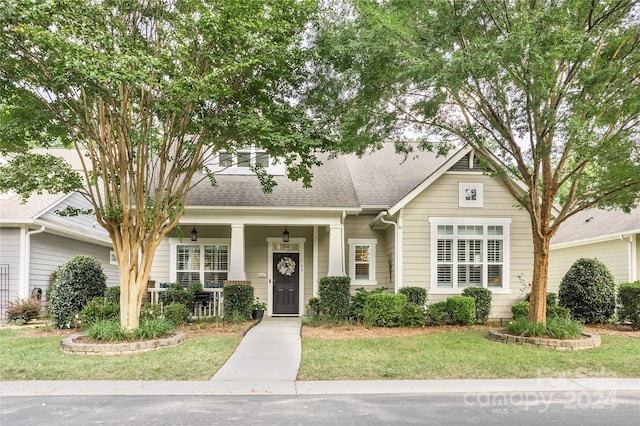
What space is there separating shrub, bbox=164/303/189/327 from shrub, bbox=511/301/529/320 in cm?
839

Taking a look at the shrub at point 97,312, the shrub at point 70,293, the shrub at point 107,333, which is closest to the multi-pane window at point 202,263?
the shrub at point 70,293

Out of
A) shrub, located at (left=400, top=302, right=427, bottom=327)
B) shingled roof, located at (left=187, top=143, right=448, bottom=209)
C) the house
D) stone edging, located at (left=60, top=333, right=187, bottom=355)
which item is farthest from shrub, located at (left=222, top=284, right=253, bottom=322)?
shrub, located at (left=400, top=302, right=427, bottom=327)

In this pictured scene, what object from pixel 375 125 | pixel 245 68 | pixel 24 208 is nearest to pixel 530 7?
pixel 375 125

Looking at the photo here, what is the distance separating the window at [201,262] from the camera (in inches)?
548

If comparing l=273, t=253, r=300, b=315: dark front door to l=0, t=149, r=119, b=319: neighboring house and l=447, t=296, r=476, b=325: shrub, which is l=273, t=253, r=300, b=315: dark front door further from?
l=0, t=149, r=119, b=319: neighboring house

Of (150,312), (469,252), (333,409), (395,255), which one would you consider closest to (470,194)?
(469,252)

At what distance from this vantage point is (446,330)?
1108 centimetres

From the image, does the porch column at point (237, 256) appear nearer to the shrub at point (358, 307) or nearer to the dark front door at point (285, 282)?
the dark front door at point (285, 282)

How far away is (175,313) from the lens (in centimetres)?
1088

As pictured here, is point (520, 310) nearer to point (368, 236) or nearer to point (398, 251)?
point (398, 251)

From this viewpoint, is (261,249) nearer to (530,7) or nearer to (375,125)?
(375,125)

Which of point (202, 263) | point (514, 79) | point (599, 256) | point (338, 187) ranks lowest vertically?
point (202, 263)

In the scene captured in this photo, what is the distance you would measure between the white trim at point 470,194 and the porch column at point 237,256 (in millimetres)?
6147

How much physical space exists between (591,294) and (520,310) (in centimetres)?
185
